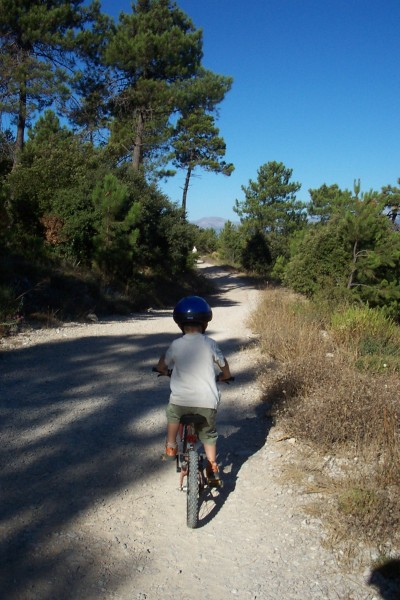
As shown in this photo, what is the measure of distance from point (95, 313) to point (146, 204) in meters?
6.65

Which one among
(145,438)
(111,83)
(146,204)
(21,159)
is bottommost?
(145,438)

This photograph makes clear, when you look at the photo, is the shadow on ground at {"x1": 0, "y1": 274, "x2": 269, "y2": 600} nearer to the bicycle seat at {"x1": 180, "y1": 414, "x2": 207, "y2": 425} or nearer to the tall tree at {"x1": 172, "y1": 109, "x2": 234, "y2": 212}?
the bicycle seat at {"x1": 180, "y1": 414, "x2": 207, "y2": 425}

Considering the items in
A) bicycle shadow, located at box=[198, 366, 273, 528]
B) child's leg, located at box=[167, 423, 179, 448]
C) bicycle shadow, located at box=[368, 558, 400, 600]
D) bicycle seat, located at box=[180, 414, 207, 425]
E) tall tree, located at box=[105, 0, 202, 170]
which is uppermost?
tall tree, located at box=[105, 0, 202, 170]

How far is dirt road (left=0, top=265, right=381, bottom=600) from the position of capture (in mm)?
2828

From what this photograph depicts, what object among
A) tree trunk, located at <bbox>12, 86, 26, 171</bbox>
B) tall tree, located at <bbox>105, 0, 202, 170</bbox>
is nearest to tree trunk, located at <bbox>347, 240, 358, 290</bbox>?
tall tree, located at <bbox>105, 0, 202, 170</bbox>

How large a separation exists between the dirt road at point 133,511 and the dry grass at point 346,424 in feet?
0.91

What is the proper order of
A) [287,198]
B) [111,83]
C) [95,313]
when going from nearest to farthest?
[95,313]
[111,83]
[287,198]

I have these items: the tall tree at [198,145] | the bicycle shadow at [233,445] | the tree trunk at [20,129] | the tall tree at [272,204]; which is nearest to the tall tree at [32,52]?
the tree trunk at [20,129]

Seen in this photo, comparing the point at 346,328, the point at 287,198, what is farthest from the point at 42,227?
the point at 287,198

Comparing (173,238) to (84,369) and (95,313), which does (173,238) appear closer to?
(95,313)

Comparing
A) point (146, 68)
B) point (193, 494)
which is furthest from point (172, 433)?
point (146, 68)

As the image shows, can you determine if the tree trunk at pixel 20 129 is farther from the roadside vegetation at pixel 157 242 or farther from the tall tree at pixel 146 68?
the tall tree at pixel 146 68

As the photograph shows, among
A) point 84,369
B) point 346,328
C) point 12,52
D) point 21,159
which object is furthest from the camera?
point 12,52

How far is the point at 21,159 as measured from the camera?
1769 centimetres
